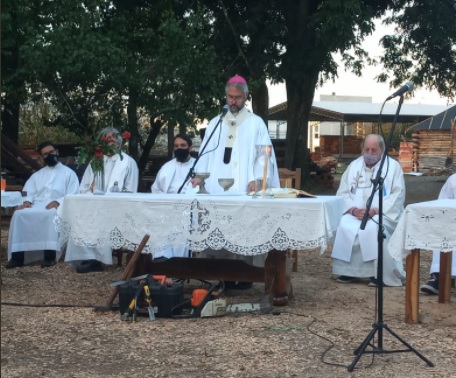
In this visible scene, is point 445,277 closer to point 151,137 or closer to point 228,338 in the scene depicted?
point 228,338

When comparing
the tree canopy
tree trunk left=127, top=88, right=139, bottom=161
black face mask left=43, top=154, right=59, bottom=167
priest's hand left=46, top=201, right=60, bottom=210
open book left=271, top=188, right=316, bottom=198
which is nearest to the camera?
open book left=271, top=188, right=316, bottom=198

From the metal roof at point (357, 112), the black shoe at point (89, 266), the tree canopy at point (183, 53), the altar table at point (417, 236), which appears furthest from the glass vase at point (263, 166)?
the metal roof at point (357, 112)

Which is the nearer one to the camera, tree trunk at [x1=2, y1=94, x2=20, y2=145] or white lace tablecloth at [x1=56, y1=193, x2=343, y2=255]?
white lace tablecloth at [x1=56, y1=193, x2=343, y2=255]

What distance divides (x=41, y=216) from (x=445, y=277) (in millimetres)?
4859

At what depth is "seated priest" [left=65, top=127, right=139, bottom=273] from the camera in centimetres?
898

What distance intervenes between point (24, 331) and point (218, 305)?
4.90 feet

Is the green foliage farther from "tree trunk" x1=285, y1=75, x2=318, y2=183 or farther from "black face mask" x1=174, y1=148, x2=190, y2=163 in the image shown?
"black face mask" x1=174, y1=148, x2=190, y2=163

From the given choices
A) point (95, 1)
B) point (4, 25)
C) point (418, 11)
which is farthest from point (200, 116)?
point (418, 11)

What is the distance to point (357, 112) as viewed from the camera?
38.8 metres

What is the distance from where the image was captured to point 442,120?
29172 mm

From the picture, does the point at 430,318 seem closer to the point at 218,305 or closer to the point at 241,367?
the point at 218,305

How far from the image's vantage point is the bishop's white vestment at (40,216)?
9586 mm

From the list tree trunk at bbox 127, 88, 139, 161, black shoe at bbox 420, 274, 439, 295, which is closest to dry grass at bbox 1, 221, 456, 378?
black shoe at bbox 420, 274, 439, 295

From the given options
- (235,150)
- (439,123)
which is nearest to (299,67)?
(235,150)
